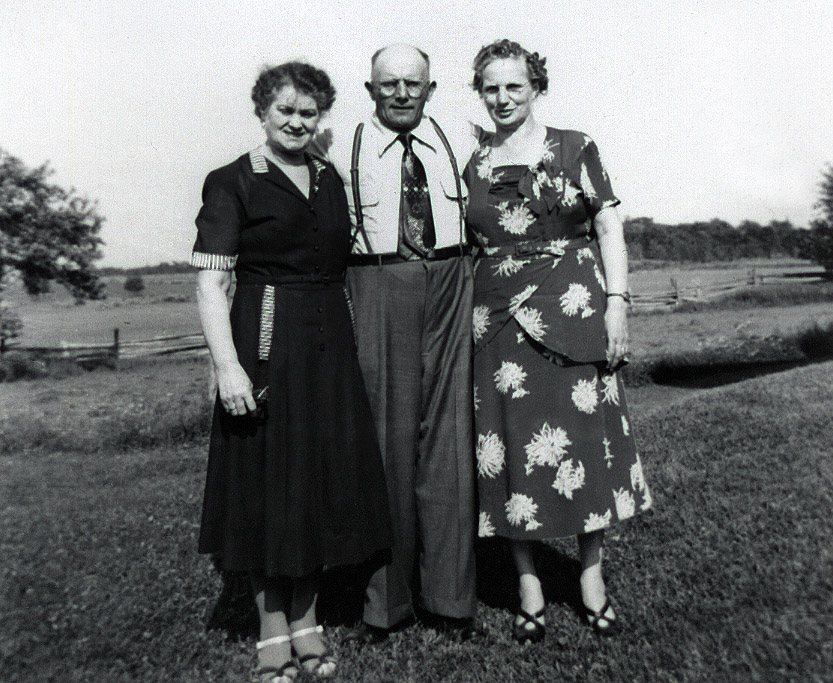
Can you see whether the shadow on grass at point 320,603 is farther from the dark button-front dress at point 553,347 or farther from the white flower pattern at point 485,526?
the dark button-front dress at point 553,347

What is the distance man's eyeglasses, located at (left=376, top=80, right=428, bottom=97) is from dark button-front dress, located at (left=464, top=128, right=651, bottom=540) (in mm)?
427

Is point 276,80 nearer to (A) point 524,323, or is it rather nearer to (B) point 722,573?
(A) point 524,323

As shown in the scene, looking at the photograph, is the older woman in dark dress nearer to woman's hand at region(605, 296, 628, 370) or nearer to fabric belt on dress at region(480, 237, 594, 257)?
fabric belt on dress at region(480, 237, 594, 257)

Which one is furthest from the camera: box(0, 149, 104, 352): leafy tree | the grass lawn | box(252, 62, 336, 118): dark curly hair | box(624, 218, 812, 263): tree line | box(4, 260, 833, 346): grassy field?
box(624, 218, 812, 263): tree line

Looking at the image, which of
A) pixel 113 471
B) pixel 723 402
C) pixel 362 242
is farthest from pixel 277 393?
pixel 113 471

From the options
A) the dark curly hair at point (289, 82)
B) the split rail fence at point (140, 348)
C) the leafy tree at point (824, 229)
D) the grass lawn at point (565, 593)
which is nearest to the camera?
the dark curly hair at point (289, 82)

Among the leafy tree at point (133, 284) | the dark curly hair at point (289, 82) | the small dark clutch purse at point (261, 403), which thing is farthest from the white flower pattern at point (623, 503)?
the leafy tree at point (133, 284)

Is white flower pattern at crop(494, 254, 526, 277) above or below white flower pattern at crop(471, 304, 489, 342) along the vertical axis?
above

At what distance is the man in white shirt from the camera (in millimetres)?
2842

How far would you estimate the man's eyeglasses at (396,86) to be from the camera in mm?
2801

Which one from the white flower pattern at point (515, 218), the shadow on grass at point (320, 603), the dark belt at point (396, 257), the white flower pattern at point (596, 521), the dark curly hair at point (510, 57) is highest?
the dark curly hair at point (510, 57)

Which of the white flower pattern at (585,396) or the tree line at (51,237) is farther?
the tree line at (51,237)

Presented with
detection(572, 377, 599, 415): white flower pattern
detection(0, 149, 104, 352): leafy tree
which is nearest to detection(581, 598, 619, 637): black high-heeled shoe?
detection(572, 377, 599, 415): white flower pattern

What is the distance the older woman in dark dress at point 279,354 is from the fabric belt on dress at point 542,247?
0.66m
